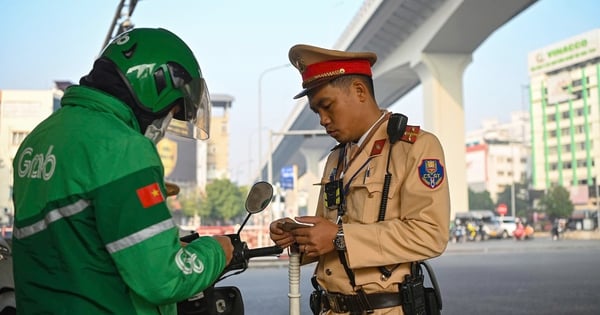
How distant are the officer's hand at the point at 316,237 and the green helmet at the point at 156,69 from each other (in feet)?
2.00

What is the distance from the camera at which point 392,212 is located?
7.82 feet

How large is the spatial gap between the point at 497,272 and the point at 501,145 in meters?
106

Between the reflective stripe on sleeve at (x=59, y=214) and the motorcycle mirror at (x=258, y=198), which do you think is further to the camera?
the motorcycle mirror at (x=258, y=198)

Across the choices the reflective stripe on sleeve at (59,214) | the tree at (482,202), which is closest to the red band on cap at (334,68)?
the reflective stripe on sleeve at (59,214)

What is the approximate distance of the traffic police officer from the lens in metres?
2.27

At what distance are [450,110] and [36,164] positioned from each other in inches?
1541

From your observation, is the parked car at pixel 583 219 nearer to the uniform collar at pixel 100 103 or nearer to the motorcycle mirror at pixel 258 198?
the motorcycle mirror at pixel 258 198

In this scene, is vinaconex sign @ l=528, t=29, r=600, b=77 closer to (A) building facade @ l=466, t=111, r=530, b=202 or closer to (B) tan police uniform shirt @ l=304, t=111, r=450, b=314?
(A) building facade @ l=466, t=111, r=530, b=202

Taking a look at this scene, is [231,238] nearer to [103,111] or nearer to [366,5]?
[103,111]

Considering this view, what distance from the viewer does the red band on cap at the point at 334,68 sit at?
8.29 ft

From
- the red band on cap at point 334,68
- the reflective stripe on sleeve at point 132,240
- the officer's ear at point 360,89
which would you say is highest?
the red band on cap at point 334,68

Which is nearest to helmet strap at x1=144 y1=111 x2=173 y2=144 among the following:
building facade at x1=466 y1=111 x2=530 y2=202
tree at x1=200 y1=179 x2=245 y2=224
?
tree at x1=200 y1=179 x2=245 y2=224

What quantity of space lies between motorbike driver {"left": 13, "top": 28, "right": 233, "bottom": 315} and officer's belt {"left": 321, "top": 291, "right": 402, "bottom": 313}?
2.39 feet

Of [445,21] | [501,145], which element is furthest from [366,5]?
[501,145]
